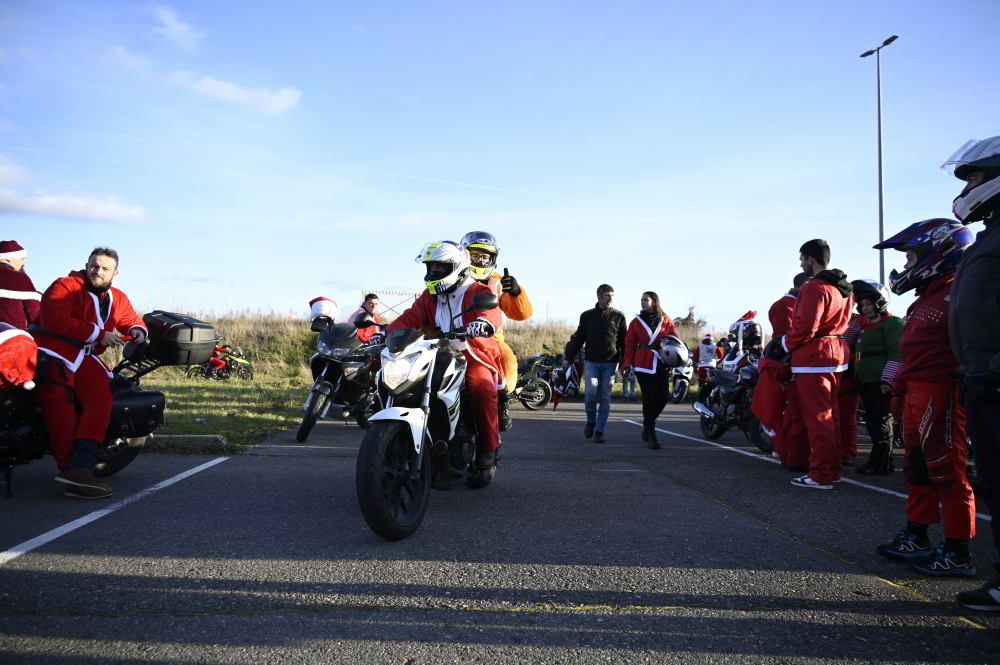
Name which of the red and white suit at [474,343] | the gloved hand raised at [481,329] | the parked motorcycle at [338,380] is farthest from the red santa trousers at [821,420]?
the parked motorcycle at [338,380]

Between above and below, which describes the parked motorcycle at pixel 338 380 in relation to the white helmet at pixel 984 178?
below

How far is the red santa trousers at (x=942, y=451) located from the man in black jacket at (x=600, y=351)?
18.8 feet

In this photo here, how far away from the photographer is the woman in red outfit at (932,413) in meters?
3.84

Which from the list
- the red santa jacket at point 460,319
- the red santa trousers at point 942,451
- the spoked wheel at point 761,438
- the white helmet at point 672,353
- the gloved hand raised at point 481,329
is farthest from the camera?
the white helmet at point 672,353

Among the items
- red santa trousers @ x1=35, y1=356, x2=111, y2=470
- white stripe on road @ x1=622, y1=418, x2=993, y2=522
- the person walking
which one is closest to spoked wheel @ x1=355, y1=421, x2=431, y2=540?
Answer: red santa trousers @ x1=35, y1=356, x2=111, y2=470

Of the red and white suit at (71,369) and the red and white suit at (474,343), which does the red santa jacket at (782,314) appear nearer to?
the red and white suit at (474,343)

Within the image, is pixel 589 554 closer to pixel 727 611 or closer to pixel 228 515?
pixel 727 611

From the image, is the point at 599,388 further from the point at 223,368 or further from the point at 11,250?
the point at 223,368

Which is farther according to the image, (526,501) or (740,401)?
(740,401)

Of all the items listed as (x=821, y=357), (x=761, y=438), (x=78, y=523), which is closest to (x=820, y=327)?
(x=821, y=357)

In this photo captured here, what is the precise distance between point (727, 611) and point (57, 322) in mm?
4943

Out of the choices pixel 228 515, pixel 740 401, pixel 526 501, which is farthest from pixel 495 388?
pixel 740 401

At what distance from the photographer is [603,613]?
320cm

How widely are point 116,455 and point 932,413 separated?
596 centimetres
